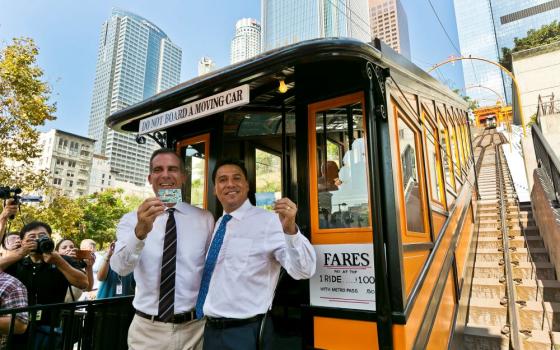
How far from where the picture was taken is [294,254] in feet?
6.14

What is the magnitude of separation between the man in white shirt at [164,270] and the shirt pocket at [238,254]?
0.94 feet

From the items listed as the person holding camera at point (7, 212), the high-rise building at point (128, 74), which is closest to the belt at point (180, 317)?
the person holding camera at point (7, 212)

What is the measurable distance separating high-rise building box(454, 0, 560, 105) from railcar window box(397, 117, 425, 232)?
5724cm

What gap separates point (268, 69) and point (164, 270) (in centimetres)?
147

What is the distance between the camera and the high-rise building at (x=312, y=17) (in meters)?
17.2

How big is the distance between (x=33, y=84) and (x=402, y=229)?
455 inches

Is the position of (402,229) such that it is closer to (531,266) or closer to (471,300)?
(471,300)

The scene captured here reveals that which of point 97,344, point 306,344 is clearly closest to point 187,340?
point 306,344

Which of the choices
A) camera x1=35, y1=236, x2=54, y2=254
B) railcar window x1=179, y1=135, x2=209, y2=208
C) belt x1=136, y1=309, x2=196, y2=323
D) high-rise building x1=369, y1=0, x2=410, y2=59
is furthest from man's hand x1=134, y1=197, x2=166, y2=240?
high-rise building x1=369, y1=0, x2=410, y2=59

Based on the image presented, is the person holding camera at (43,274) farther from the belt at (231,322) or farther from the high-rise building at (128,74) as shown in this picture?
the high-rise building at (128,74)

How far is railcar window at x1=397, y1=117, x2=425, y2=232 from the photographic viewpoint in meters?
2.81

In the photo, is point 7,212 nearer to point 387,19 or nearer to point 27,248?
point 27,248

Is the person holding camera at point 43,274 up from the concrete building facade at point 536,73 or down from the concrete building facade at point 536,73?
down

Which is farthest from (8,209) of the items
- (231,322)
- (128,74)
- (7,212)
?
(128,74)
